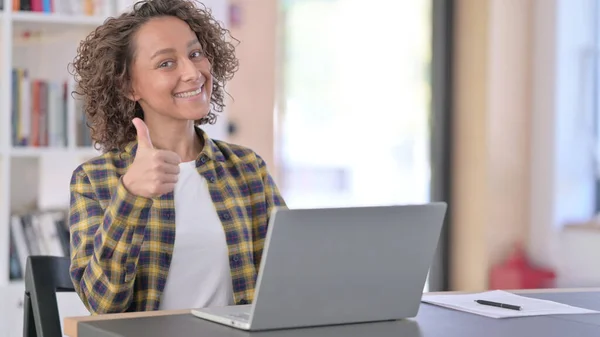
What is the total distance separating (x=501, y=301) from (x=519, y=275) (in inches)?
115

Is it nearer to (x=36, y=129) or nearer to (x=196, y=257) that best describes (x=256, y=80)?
(x=36, y=129)

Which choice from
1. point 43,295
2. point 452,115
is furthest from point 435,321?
point 452,115

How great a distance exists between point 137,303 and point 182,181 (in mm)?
264

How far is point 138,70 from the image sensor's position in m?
2.10

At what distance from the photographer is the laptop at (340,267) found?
4.55 feet

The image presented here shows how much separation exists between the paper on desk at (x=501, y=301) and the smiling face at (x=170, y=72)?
63 cm

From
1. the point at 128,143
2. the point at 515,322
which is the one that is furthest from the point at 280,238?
the point at 128,143

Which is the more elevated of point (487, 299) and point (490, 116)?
point (490, 116)

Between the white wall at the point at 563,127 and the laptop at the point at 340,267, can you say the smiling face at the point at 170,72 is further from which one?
the white wall at the point at 563,127

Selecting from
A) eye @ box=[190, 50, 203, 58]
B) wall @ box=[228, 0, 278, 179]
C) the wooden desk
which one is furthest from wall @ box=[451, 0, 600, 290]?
the wooden desk

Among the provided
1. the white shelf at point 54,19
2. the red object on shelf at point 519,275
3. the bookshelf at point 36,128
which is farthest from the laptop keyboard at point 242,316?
the red object on shelf at point 519,275

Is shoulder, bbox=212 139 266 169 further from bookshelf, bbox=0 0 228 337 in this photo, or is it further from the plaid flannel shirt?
bookshelf, bbox=0 0 228 337

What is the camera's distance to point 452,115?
4934 mm

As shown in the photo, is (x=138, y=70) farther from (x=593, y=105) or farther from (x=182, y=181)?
(x=593, y=105)
